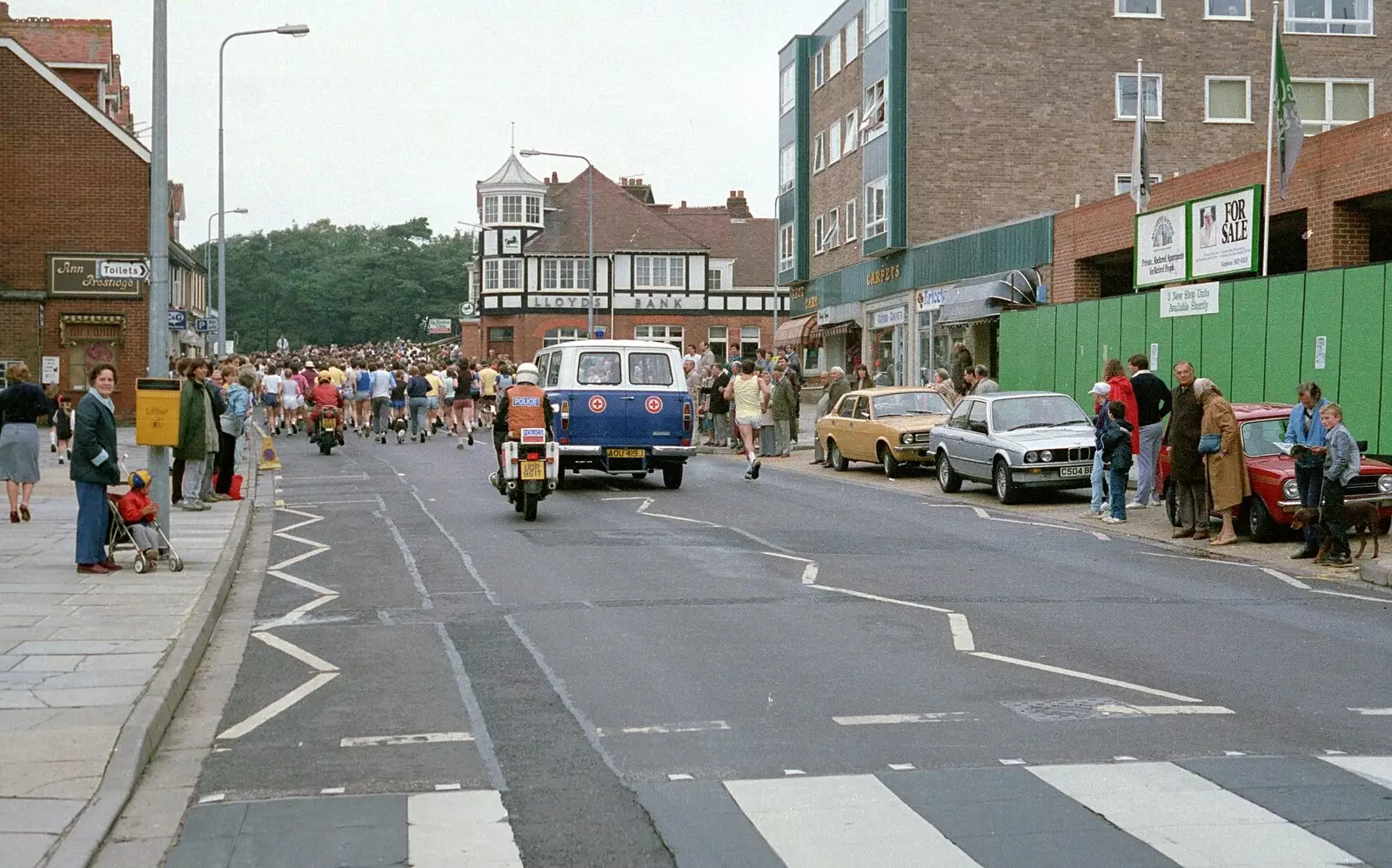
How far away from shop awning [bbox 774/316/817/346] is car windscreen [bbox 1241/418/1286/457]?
39.8 meters

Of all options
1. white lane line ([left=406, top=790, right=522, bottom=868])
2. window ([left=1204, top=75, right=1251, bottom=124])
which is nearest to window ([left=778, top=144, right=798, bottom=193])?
window ([left=1204, top=75, right=1251, bottom=124])

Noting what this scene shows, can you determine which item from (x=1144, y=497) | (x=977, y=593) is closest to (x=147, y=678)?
(x=977, y=593)

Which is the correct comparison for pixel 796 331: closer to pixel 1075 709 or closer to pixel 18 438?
pixel 18 438

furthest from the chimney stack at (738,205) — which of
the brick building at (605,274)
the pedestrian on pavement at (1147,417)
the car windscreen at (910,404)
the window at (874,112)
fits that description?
the pedestrian on pavement at (1147,417)

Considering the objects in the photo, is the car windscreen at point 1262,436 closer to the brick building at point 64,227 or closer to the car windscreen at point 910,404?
the car windscreen at point 910,404

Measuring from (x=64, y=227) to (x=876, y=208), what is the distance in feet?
74.5

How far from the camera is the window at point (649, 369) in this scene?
2366cm

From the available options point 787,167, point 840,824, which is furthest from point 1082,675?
point 787,167

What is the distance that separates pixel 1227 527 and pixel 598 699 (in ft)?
34.6

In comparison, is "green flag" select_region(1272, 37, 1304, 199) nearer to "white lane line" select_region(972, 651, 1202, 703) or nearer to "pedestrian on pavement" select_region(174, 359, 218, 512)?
"pedestrian on pavement" select_region(174, 359, 218, 512)

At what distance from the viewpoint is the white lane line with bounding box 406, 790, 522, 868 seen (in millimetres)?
5816

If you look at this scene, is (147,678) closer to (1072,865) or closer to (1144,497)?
(1072,865)

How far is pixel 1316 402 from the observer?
15531 millimetres

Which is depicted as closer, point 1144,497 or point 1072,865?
point 1072,865
